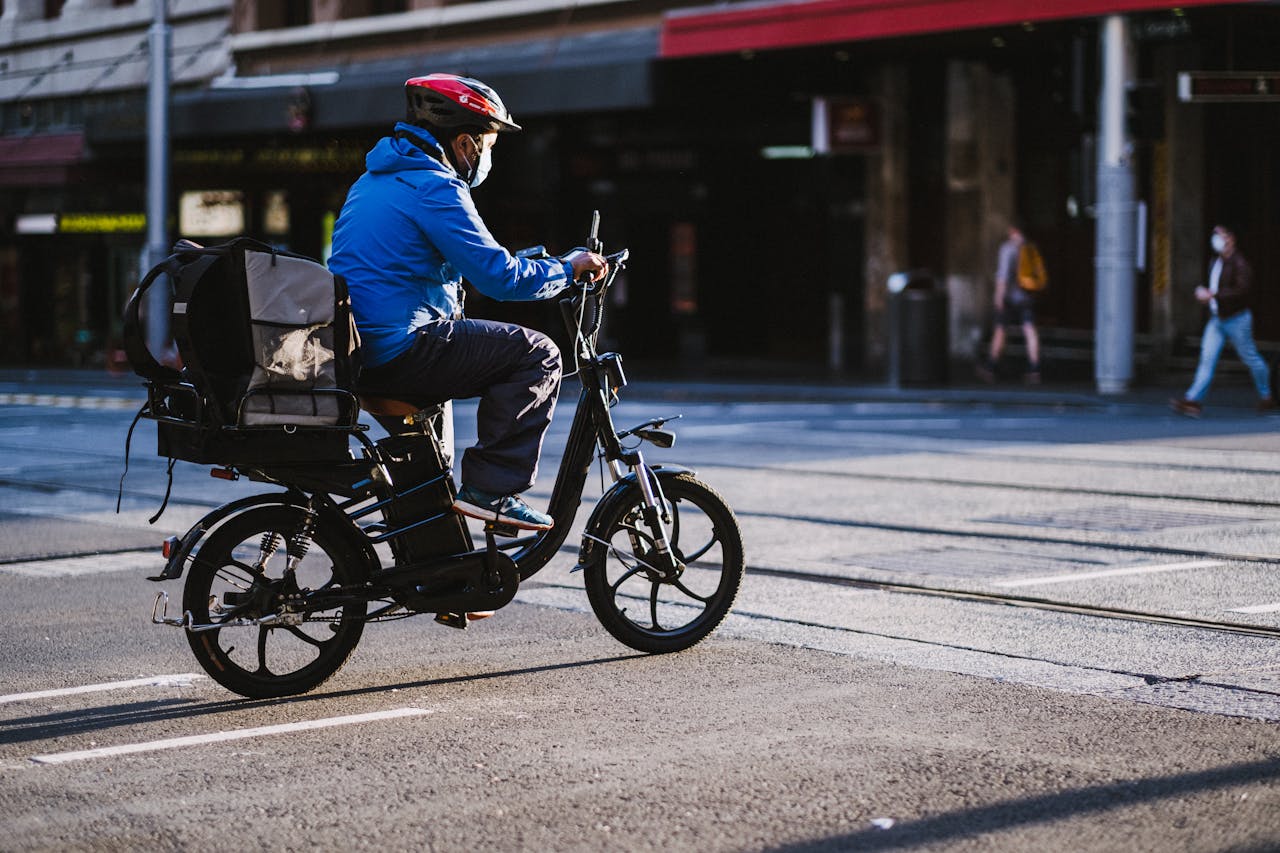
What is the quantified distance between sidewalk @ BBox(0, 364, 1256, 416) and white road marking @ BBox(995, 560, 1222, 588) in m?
10.2

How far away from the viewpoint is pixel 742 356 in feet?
98.6

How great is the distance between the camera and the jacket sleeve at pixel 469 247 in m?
6.14

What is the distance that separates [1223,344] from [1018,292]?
554 centimetres

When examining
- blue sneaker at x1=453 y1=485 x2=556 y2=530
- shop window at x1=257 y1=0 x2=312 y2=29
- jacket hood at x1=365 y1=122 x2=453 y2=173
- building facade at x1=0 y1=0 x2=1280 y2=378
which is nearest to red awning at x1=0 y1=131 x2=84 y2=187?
building facade at x1=0 y1=0 x2=1280 y2=378

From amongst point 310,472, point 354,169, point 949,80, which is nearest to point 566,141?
point 354,169

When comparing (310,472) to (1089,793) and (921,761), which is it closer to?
(921,761)

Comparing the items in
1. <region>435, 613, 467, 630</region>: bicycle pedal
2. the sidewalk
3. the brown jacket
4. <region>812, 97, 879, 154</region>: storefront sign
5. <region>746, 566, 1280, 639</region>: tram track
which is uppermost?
<region>812, 97, 879, 154</region>: storefront sign

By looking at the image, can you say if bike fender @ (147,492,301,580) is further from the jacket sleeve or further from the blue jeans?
the blue jeans

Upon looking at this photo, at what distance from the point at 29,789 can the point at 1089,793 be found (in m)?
2.61

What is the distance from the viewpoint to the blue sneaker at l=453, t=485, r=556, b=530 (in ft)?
20.8

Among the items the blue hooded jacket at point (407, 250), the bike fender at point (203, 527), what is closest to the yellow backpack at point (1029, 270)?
the blue hooded jacket at point (407, 250)

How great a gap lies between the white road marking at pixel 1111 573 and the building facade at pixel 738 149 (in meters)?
13.1

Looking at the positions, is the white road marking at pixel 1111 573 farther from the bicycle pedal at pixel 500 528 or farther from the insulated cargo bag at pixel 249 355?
the insulated cargo bag at pixel 249 355

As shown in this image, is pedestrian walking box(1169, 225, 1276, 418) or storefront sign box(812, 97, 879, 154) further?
storefront sign box(812, 97, 879, 154)
